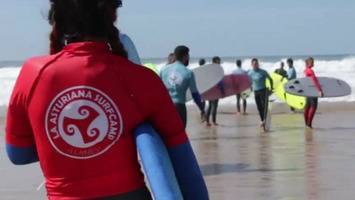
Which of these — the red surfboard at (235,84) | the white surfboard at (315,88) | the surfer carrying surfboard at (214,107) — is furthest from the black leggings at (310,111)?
the red surfboard at (235,84)

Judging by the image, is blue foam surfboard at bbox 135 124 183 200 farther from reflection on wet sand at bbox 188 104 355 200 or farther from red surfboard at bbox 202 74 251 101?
red surfboard at bbox 202 74 251 101

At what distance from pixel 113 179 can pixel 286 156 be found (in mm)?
9465

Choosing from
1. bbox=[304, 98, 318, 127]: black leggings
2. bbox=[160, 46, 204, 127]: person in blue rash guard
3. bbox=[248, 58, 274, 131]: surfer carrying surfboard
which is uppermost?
bbox=[160, 46, 204, 127]: person in blue rash guard

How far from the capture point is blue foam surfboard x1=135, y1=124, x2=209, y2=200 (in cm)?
221

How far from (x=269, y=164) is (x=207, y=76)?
7.48 m

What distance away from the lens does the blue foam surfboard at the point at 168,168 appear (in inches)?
87.0

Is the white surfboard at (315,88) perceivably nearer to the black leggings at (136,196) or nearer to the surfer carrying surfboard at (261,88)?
the surfer carrying surfboard at (261,88)

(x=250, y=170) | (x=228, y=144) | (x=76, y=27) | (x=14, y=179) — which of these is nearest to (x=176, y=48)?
(x=250, y=170)

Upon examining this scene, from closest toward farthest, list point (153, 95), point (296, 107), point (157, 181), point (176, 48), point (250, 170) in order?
point (157, 181), point (153, 95), point (176, 48), point (250, 170), point (296, 107)

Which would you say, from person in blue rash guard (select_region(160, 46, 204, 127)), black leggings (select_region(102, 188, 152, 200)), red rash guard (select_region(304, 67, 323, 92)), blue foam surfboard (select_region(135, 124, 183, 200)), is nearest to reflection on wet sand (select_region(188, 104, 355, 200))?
red rash guard (select_region(304, 67, 323, 92))

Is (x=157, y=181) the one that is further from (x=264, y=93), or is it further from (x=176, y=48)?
(x=264, y=93)

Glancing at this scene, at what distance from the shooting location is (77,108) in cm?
236

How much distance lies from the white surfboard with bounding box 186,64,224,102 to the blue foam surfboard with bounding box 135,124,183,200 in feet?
49.8

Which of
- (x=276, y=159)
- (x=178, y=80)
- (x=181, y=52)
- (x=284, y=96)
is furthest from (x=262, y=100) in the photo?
(x=181, y=52)
